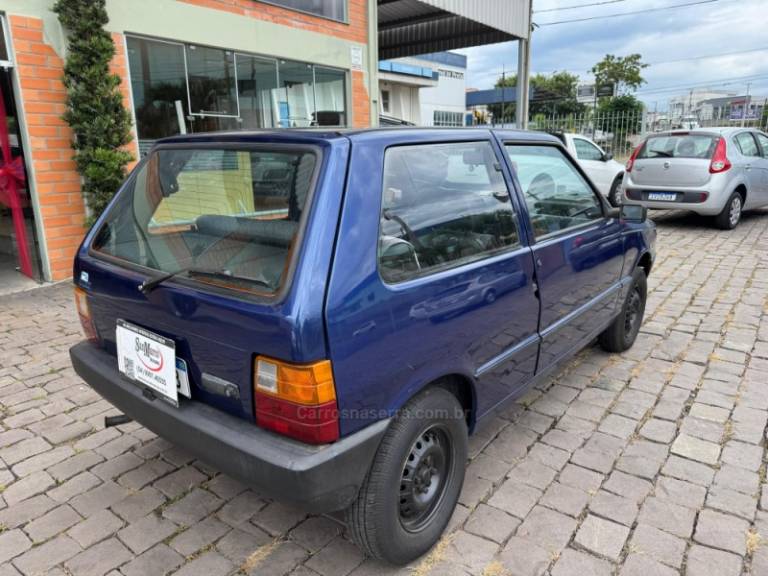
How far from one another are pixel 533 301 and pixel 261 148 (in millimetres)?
Result: 1483

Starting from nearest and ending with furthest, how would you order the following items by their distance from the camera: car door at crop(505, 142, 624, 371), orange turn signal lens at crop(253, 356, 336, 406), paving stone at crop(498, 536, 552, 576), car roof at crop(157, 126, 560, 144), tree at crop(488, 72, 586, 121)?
1. orange turn signal lens at crop(253, 356, 336, 406)
2. car roof at crop(157, 126, 560, 144)
3. paving stone at crop(498, 536, 552, 576)
4. car door at crop(505, 142, 624, 371)
5. tree at crop(488, 72, 586, 121)

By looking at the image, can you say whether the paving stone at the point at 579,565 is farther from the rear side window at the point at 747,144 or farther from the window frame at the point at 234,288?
the rear side window at the point at 747,144

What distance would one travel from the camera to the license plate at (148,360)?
208cm

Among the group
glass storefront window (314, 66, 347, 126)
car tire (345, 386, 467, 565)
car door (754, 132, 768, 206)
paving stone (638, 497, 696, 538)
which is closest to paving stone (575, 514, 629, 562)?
paving stone (638, 497, 696, 538)

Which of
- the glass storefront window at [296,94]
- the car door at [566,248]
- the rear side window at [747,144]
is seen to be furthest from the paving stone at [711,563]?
the rear side window at [747,144]

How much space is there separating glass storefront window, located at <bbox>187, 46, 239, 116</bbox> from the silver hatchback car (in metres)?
6.75

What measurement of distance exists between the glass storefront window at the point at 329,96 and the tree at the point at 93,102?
360 cm

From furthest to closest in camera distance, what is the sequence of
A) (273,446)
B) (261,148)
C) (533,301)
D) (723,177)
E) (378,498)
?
(723,177), (533,301), (261,148), (378,498), (273,446)

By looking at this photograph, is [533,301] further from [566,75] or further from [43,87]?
[566,75]

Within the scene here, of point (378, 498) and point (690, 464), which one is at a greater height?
point (378, 498)

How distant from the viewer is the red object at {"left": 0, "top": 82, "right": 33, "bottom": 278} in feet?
19.0

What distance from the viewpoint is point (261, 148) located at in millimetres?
2145

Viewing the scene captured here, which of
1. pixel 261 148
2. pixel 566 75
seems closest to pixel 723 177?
pixel 261 148

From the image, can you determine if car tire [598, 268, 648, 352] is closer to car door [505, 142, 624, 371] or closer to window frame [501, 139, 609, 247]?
car door [505, 142, 624, 371]
